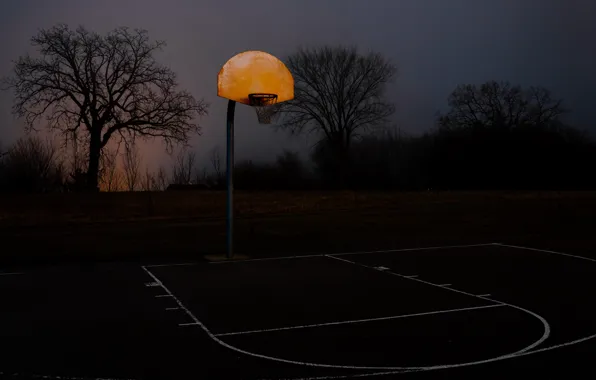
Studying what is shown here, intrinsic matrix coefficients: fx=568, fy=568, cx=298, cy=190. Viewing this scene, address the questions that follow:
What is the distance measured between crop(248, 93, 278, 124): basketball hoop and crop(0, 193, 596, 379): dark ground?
8.52 ft

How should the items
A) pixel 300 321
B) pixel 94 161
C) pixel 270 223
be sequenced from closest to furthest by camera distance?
pixel 300 321, pixel 270 223, pixel 94 161

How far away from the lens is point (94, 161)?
72.5 ft

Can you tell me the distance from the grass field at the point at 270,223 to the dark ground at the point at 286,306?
0.49 feet

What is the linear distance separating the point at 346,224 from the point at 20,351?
42.5 ft

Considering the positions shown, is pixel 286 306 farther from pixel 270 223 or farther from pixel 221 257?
pixel 270 223

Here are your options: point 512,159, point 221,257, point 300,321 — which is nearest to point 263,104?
point 221,257

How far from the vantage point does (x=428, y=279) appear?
328 inches

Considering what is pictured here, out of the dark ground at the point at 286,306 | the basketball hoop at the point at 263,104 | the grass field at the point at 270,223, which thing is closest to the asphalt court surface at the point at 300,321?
the dark ground at the point at 286,306

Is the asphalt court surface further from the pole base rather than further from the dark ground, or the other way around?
the pole base

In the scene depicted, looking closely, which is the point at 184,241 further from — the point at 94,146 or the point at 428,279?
the point at 94,146

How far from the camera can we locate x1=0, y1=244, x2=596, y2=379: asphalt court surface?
4.47 metres

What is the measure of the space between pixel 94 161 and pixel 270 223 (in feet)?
28.1

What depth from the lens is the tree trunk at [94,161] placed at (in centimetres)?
2167

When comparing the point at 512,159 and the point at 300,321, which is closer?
the point at 300,321
